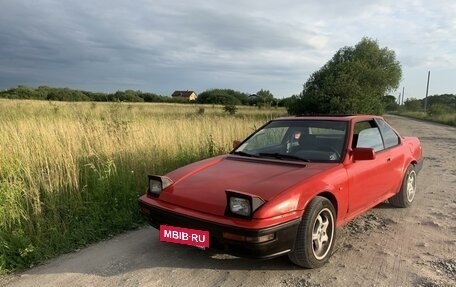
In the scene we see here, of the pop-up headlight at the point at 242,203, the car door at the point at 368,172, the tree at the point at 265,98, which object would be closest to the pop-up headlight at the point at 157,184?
the pop-up headlight at the point at 242,203

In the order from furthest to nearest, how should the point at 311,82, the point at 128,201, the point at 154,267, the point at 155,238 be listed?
the point at 311,82
the point at 128,201
the point at 155,238
the point at 154,267

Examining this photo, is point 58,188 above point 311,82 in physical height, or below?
below

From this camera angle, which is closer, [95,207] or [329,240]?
[329,240]

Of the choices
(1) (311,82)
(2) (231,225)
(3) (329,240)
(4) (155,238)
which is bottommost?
(4) (155,238)

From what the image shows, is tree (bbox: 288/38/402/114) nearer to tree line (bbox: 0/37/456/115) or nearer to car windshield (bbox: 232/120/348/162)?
tree line (bbox: 0/37/456/115)

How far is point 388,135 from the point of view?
559 cm

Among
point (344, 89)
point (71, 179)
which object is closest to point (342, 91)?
point (344, 89)

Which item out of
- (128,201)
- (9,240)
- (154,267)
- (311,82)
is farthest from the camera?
(311,82)

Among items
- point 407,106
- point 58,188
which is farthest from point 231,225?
point 407,106

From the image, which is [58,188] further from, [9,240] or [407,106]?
[407,106]

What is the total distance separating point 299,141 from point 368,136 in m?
0.94

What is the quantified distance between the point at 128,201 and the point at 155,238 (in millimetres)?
1220

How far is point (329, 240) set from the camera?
3.83 meters

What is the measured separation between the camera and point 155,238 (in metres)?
4.54
